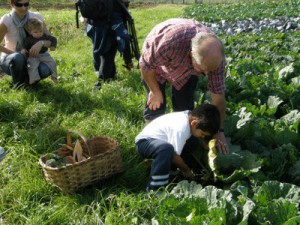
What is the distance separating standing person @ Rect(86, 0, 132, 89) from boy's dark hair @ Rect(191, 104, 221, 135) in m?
2.61

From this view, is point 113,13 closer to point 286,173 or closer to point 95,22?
point 95,22

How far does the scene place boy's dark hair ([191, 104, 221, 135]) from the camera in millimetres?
2834

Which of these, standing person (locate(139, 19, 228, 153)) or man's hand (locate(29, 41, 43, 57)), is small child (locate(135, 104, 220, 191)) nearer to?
standing person (locate(139, 19, 228, 153))

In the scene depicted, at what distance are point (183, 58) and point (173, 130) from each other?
57cm

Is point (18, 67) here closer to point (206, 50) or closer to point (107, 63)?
point (107, 63)

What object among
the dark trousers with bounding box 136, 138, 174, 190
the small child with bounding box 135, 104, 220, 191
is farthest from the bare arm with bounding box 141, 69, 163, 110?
the dark trousers with bounding box 136, 138, 174, 190

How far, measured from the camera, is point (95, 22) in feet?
17.6

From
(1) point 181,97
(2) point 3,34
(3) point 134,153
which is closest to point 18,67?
(2) point 3,34

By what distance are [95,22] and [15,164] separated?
2.64m

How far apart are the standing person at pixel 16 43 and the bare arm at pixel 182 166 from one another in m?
2.83

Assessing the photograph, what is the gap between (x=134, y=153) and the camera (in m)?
3.66

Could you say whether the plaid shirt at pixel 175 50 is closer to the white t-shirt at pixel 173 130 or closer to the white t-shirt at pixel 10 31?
the white t-shirt at pixel 173 130

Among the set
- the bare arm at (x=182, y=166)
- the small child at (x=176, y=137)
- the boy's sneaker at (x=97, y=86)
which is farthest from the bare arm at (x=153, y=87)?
the boy's sneaker at (x=97, y=86)

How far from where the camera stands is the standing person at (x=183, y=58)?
104 inches
